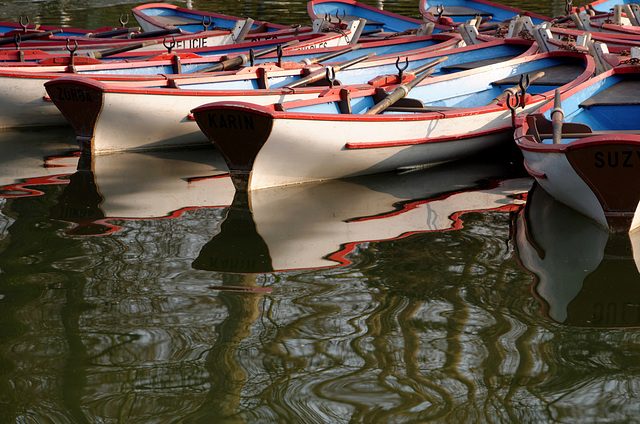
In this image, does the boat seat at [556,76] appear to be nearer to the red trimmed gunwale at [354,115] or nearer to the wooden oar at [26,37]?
the red trimmed gunwale at [354,115]

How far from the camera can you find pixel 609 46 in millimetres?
10102

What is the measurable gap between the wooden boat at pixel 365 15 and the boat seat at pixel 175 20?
87.3 inches

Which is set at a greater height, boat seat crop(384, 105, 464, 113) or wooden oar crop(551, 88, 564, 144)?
wooden oar crop(551, 88, 564, 144)

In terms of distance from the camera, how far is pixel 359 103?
26.2 ft

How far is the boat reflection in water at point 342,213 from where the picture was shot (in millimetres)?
5469

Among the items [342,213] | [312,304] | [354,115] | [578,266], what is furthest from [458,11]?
[312,304]

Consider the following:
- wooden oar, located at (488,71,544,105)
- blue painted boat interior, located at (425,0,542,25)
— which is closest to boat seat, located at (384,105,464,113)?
wooden oar, located at (488,71,544,105)

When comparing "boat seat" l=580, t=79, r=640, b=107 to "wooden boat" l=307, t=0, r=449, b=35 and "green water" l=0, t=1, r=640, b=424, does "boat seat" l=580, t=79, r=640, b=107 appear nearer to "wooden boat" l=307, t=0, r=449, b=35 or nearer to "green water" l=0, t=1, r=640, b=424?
"green water" l=0, t=1, r=640, b=424

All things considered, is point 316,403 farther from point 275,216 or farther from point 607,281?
point 275,216

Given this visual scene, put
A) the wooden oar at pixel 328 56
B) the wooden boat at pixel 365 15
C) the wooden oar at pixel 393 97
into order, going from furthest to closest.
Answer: the wooden boat at pixel 365 15 < the wooden oar at pixel 328 56 < the wooden oar at pixel 393 97

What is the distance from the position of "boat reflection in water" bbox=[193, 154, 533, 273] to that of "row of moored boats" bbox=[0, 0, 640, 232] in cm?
18

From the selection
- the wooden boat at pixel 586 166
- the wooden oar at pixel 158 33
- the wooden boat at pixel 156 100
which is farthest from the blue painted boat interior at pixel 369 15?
the wooden boat at pixel 586 166

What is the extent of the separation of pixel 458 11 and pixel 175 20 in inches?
216

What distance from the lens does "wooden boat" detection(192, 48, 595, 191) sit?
6.32 m
